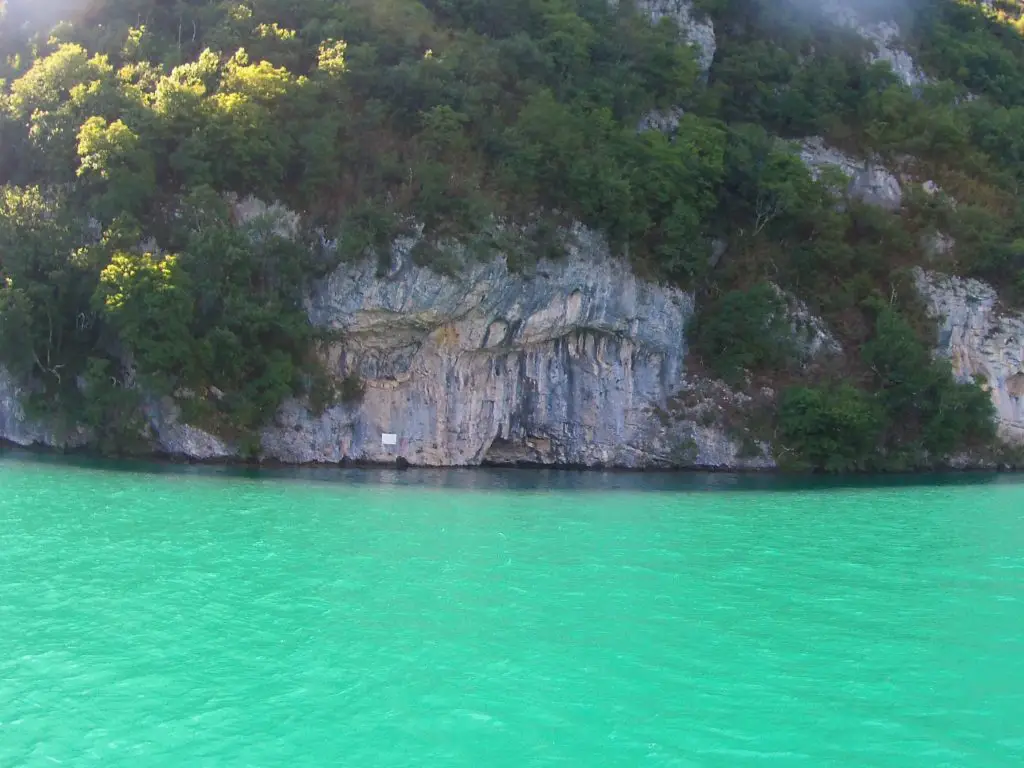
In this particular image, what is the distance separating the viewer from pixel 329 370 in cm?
3419

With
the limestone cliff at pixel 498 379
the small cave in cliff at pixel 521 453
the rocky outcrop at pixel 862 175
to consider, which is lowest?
the small cave in cliff at pixel 521 453

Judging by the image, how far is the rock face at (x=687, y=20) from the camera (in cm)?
4650

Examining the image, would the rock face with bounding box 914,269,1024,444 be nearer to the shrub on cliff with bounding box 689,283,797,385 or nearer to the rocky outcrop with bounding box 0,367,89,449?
the shrub on cliff with bounding box 689,283,797,385

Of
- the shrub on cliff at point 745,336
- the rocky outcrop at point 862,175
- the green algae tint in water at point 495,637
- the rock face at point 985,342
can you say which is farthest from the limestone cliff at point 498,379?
the rocky outcrop at point 862,175

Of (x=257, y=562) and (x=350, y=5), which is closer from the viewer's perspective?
(x=257, y=562)

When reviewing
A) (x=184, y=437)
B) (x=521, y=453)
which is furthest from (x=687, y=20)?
(x=184, y=437)

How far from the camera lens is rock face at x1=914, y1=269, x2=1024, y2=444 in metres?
39.2

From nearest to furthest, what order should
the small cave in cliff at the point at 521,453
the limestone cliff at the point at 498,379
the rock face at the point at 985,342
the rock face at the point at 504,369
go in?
the limestone cliff at the point at 498,379, the rock face at the point at 504,369, the small cave in cliff at the point at 521,453, the rock face at the point at 985,342

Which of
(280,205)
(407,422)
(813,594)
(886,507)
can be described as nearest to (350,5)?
(280,205)

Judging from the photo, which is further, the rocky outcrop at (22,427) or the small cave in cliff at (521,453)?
the small cave in cliff at (521,453)

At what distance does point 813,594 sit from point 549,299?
21.1 meters

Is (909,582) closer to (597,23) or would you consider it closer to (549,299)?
(549,299)

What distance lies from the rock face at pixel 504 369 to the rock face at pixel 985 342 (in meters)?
10.9

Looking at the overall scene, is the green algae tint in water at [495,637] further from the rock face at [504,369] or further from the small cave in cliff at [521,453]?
the small cave in cliff at [521,453]
